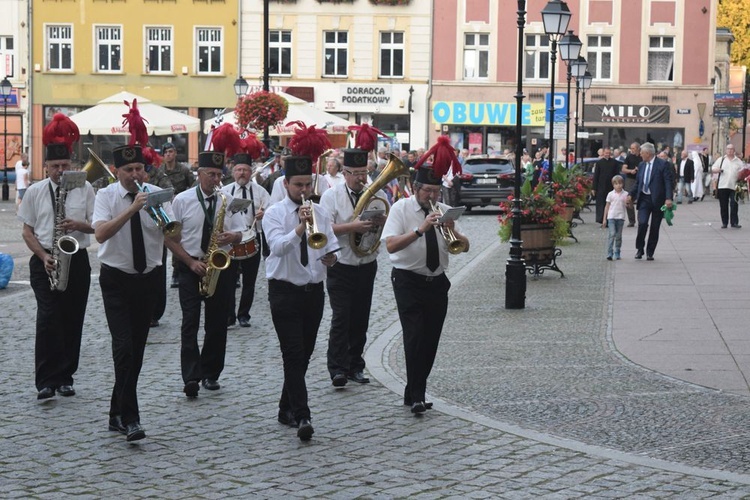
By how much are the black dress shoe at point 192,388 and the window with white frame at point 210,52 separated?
4436 cm

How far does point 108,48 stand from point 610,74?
2032cm

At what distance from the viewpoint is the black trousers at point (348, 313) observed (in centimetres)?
1052

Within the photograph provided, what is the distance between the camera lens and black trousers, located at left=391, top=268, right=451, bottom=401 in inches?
371

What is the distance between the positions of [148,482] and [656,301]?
31.4ft

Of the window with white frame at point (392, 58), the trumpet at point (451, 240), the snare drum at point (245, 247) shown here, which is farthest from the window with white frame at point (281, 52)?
the trumpet at point (451, 240)

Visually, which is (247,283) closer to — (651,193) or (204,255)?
(204,255)

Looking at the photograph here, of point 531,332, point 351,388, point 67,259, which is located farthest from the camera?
point 531,332

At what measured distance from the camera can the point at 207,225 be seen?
10398mm

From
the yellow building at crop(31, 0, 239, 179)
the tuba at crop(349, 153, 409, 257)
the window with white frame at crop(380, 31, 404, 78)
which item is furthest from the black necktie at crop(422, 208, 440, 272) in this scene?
the yellow building at crop(31, 0, 239, 179)

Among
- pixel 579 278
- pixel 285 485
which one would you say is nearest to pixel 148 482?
pixel 285 485

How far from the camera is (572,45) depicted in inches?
1177

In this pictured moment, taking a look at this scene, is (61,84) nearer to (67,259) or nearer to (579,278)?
(579,278)

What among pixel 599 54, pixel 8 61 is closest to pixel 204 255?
pixel 599 54

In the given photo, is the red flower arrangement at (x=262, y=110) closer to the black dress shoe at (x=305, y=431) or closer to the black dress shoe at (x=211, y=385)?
the black dress shoe at (x=211, y=385)
